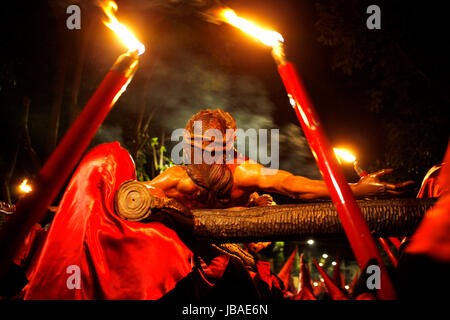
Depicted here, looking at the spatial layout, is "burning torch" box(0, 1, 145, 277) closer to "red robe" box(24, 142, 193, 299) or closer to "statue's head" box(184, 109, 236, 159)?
"red robe" box(24, 142, 193, 299)

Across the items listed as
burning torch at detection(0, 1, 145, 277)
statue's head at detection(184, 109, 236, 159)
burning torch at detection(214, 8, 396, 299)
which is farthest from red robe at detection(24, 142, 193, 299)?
burning torch at detection(214, 8, 396, 299)

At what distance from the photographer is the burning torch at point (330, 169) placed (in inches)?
54.7

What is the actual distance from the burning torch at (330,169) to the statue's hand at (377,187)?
81 cm

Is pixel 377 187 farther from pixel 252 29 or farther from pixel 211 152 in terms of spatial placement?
pixel 211 152

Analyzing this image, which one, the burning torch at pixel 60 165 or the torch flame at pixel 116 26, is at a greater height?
the torch flame at pixel 116 26

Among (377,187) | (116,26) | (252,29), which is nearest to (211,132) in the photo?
(252,29)

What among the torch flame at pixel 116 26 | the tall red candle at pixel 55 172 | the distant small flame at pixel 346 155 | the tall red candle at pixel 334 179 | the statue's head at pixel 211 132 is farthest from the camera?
the statue's head at pixel 211 132

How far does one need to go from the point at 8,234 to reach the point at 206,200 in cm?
207

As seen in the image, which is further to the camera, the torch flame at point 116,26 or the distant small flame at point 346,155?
the distant small flame at point 346,155

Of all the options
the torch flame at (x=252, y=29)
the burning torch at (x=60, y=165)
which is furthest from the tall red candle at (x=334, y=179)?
the burning torch at (x=60, y=165)

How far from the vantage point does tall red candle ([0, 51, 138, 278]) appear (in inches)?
48.8

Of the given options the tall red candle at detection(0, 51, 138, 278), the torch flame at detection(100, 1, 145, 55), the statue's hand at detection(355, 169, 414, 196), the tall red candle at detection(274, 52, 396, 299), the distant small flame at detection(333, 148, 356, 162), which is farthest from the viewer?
the distant small flame at detection(333, 148, 356, 162)

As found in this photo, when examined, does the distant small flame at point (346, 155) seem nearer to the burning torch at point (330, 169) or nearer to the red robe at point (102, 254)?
the burning torch at point (330, 169)

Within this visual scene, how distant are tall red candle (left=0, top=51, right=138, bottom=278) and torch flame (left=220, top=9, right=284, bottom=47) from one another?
116cm
